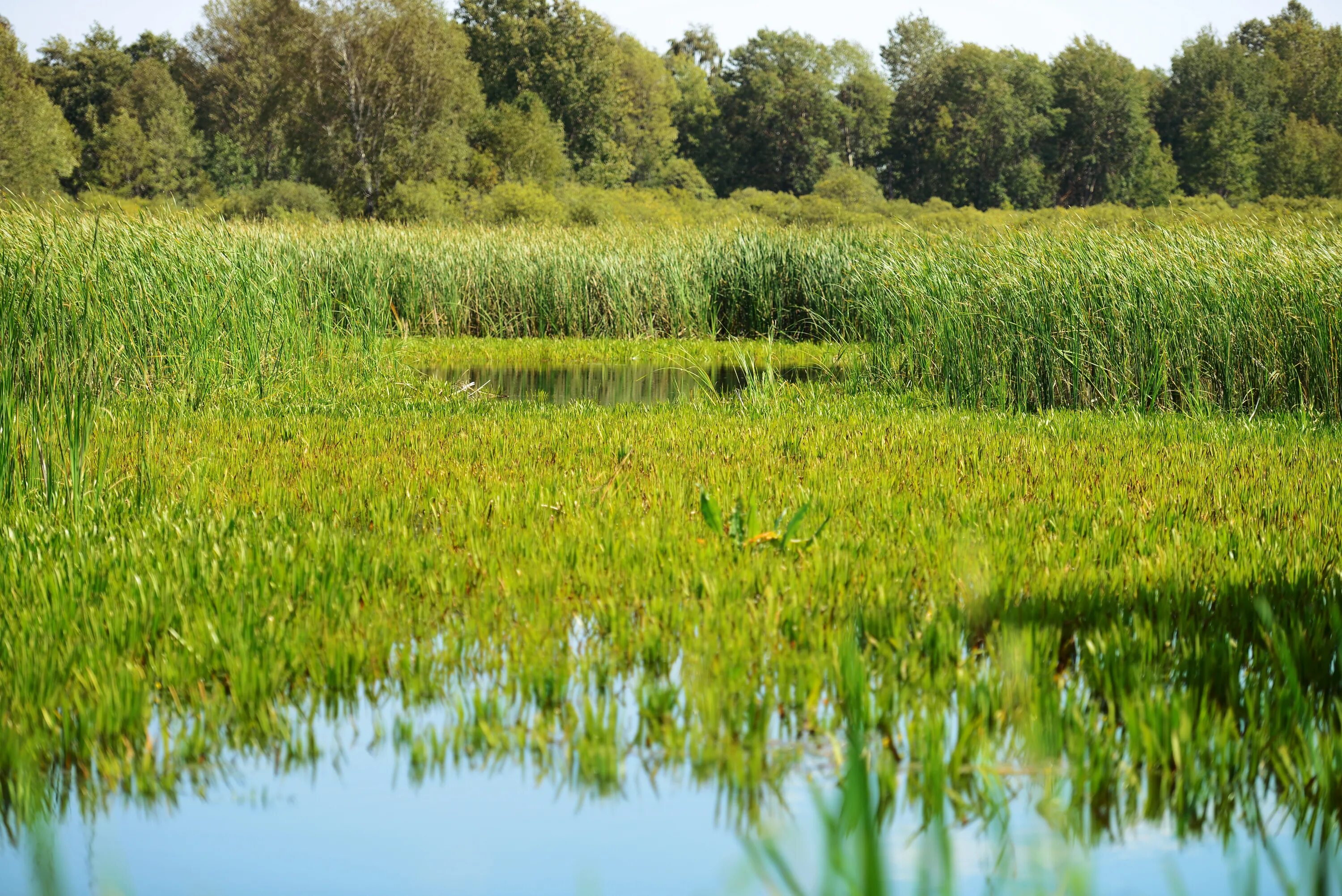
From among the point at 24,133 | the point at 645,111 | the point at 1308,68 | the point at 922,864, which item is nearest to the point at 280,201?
the point at 24,133

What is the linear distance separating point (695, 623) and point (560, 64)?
5776 centimetres

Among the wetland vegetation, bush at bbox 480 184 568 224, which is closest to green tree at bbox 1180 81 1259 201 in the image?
bush at bbox 480 184 568 224

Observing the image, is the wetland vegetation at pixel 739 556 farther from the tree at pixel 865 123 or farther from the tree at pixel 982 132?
the tree at pixel 865 123

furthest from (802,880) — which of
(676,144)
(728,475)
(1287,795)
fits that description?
(676,144)

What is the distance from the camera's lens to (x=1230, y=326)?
9281 mm

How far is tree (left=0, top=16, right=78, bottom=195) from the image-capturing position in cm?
4388

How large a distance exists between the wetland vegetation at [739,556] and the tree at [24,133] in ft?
132

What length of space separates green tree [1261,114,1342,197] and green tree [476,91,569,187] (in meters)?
37.1

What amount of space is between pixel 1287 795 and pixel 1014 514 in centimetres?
255

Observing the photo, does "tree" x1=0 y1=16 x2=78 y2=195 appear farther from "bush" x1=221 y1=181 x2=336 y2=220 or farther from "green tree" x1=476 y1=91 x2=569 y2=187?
"green tree" x1=476 y1=91 x2=569 y2=187

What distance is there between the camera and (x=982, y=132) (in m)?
63.0

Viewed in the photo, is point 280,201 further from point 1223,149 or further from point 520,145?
point 1223,149

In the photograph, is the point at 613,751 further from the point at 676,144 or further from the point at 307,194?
the point at 676,144

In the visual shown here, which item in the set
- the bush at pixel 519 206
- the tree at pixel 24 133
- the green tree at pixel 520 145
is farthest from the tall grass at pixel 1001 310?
the green tree at pixel 520 145
